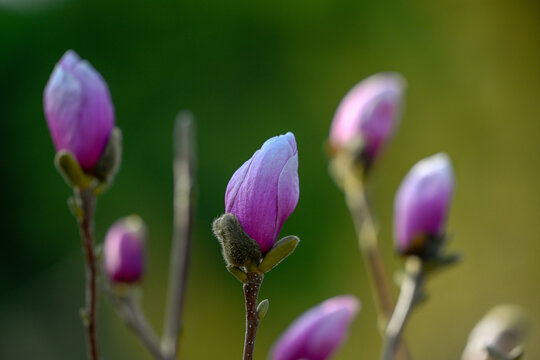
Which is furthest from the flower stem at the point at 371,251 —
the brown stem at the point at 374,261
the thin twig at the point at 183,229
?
the thin twig at the point at 183,229

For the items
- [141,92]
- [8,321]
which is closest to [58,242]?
[8,321]

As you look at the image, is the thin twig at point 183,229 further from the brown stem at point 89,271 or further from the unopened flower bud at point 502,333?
the unopened flower bud at point 502,333

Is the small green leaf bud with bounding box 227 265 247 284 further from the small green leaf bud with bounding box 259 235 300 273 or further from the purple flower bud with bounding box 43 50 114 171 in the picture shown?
the purple flower bud with bounding box 43 50 114 171

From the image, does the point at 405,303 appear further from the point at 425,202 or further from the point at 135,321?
the point at 135,321

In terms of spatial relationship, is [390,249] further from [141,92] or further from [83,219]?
[83,219]

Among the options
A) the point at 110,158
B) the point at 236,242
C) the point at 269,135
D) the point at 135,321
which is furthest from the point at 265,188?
the point at 269,135

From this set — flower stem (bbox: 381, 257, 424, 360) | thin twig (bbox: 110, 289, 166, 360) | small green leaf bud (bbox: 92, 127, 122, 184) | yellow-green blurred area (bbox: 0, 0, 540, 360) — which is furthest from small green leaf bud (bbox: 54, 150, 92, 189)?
yellow-green blurred area (bbox: 0, 0, 540, 360)
